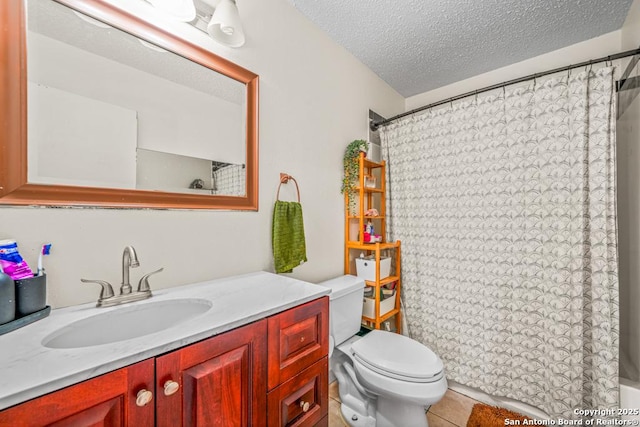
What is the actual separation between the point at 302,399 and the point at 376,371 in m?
0.55

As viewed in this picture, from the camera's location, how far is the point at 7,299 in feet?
2.04

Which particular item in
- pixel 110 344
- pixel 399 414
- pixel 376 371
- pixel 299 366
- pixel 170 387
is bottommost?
pixel 399 414

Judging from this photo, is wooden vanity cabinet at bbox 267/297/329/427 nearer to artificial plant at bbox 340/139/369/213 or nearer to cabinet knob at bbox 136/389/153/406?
cabinet knob at bbox 136/389/153/406

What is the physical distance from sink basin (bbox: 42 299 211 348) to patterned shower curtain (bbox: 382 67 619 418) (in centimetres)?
164

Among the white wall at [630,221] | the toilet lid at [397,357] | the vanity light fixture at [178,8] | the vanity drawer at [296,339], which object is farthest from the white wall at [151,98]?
the white wall at [630,221]

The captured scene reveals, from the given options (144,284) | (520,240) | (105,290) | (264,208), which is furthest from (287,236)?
(520,240)

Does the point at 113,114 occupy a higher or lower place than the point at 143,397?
higher

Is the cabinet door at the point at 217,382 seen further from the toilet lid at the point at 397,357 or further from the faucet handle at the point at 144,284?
the toilet lid at the point at 397,357

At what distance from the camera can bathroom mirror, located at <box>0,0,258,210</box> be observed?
75 cm

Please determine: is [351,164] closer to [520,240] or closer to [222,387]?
[520,240]

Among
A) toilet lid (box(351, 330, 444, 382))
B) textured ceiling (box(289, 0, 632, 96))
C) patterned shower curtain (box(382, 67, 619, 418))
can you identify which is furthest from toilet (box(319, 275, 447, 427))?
textured ceiling (box(289, 0, 632, 96))

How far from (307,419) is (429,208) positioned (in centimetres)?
155

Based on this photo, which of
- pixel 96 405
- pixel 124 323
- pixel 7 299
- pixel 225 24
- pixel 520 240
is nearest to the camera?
pixel 96 405

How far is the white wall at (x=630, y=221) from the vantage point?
1282 millimetres
